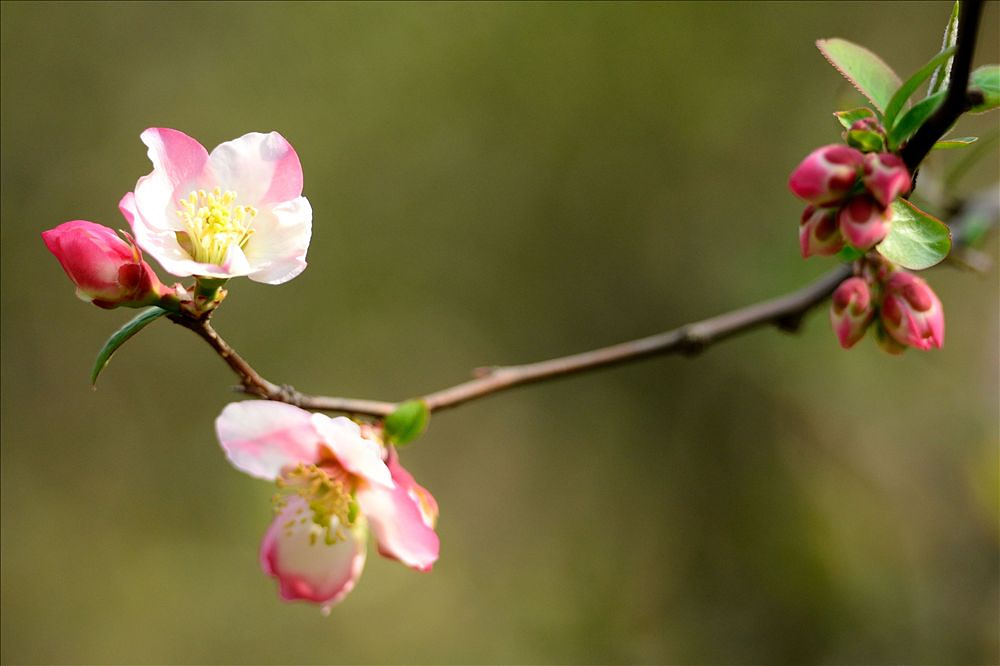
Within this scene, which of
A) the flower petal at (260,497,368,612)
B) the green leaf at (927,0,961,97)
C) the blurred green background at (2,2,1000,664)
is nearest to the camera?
the green leaf at (927,0,961,97)

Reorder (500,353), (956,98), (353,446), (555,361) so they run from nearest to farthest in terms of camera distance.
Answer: (956,98), (353,446), (555,361), (500,353)

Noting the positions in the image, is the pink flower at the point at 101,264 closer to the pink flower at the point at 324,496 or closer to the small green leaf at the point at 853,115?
the pink flower at the point at 324,496

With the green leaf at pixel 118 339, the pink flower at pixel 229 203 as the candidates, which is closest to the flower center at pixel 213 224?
the pink flower at pixel 229 203

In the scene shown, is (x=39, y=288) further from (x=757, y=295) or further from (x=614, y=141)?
(x=757, y=295)

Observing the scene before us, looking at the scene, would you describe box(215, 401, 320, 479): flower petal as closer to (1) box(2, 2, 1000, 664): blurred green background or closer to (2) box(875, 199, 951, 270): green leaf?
(2) box(875, 199, 951, 270): green leaf

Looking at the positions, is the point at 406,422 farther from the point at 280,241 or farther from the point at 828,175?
the point at 828,175

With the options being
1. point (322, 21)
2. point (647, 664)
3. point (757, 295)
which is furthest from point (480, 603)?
point (322, 21)

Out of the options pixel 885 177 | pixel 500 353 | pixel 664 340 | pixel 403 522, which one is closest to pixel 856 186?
pixel 885 177

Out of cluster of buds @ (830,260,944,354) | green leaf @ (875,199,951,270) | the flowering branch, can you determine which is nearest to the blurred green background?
the flowering branch
